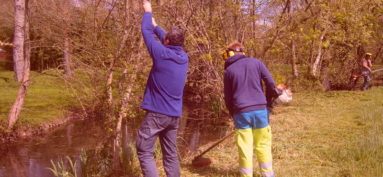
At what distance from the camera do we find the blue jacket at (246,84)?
4484mm

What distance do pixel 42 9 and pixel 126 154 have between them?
22.8 feet

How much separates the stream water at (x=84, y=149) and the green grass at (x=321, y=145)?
1.11 meters

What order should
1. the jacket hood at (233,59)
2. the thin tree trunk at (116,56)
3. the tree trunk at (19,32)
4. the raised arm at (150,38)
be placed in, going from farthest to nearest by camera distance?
the tree trunk at (19,32)
the thin tree trunk at (116,56)
the jacket hood at (233,59)
the raised arm at (150,38)

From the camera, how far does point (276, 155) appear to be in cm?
623

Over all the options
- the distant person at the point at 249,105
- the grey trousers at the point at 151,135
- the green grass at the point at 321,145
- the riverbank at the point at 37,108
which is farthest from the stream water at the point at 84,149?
the distant person at the point at 249,105

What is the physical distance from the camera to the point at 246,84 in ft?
14.7

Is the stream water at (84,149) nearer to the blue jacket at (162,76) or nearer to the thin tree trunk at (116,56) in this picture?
the thin tree trunk at (116,56)

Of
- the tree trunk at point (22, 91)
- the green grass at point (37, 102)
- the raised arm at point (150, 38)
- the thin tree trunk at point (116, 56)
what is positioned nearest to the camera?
the raised arm at point (150, 38)

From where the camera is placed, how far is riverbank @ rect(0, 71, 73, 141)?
35.5ft

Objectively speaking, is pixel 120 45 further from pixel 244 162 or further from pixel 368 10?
pixel 368 10

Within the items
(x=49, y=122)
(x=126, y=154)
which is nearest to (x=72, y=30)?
(x=126, y=154)

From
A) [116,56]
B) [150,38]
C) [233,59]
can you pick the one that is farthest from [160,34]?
[116,56]

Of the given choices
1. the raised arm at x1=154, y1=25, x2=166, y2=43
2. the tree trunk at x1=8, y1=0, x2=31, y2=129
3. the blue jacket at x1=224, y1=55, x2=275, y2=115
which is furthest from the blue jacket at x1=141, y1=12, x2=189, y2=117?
the tree trunk at x1=8, y1=0, x2=31, y2=129

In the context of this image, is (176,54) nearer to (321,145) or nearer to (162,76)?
(162,76)
